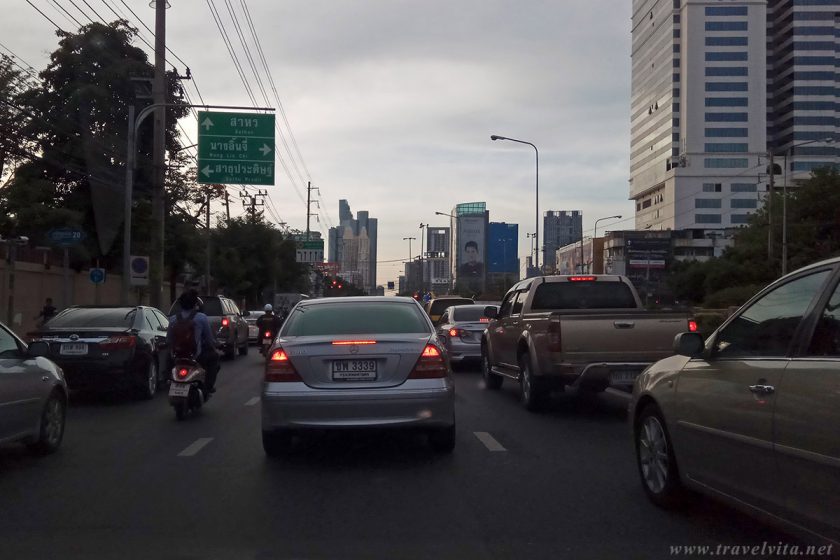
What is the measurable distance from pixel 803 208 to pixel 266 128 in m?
49.1

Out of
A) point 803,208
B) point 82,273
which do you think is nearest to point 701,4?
point 803,208

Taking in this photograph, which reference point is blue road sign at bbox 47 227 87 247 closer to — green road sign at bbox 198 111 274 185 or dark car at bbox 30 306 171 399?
green road sign at bbox 198 111 274 185

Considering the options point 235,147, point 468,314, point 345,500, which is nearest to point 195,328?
point 345,500

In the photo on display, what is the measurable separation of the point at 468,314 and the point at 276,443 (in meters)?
11.9

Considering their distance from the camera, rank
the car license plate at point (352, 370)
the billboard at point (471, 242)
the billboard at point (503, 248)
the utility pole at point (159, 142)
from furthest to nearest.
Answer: the billboard at point (471, 242)
the billboard at point (503, 248)
the utility pole at point (159, 142)
the car license plate at point (352, 370)

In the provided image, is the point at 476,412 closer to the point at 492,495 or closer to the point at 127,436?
the point at 127,436

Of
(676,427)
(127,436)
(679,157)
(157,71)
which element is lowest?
(127,436)

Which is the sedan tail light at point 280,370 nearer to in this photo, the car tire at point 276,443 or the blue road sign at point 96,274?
the car tire at point 276,443

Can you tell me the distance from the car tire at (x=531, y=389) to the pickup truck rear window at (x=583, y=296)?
3.60 feet

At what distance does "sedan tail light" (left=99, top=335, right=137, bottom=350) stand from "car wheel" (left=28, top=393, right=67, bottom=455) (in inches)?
167

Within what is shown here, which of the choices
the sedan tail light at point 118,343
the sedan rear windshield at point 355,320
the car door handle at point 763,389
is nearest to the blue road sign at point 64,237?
the sedan tail light at point 118,343

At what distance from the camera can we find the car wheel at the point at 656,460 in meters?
6.60

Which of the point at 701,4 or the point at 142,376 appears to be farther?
the point at 701,4

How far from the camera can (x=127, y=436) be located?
10867 millimetres
